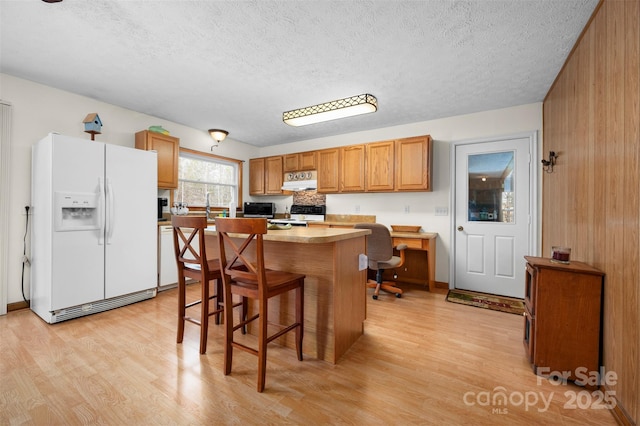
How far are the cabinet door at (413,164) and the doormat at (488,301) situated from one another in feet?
5.05

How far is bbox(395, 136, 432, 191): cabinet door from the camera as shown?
3.83 metres

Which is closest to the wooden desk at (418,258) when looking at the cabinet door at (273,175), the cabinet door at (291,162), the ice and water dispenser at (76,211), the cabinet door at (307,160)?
the cabinet door at (307,160)

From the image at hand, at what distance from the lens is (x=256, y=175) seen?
5.68 metres

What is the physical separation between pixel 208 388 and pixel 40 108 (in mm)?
3627

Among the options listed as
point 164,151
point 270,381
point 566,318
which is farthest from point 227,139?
point 566,318

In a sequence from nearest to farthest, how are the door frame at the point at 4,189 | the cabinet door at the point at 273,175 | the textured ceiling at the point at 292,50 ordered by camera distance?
the textured ceiling at the point at 292,50
the door frame at the point at 4,189
the cabinet door at the point at 273,175

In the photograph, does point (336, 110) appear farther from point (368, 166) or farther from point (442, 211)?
point (442, 211)

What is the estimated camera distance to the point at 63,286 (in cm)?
263

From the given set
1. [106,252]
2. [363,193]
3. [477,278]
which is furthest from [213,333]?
[477,278]

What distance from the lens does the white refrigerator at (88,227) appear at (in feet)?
8.55

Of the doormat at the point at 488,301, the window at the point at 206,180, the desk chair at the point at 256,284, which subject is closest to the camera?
the desk chair at the point at 256,284

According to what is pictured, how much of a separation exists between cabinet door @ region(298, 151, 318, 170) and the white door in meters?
2.33

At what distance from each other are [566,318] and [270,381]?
2.00 m

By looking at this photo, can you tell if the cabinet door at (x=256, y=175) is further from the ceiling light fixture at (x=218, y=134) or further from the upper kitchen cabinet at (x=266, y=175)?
the ceiling light fixture at (x=218, y=134)
